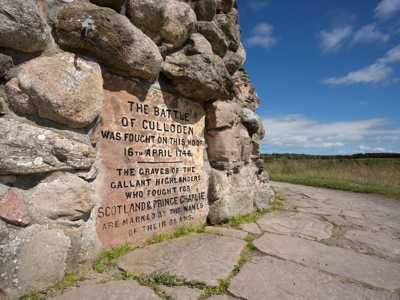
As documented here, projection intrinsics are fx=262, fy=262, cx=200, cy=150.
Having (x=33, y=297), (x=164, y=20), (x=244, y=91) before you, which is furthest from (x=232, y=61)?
(x=33, y=297)

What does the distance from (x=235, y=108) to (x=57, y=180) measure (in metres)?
1.94

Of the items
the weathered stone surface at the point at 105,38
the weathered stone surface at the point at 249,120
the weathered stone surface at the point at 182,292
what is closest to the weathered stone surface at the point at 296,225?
the weathered stone surface at the point at 249,120

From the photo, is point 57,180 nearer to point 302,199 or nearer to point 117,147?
point 117,147

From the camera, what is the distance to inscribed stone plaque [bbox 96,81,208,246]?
1810mm

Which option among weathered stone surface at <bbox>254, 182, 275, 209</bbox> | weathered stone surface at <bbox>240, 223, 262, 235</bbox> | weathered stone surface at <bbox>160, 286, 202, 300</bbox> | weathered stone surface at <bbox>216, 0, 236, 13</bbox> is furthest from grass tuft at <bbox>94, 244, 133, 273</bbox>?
weathered stone surface at <bbox>216, 0, 236, 13</bbox>

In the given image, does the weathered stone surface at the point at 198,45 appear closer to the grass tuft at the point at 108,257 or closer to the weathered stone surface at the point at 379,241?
the grass tuft at the point at 108,257

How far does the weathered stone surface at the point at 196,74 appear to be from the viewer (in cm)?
217

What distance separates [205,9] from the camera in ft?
8.49

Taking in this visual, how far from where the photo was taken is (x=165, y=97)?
222 cm

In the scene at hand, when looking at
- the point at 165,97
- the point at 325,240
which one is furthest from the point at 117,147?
the point at 325,240

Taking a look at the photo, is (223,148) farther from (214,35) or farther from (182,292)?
(182,292)

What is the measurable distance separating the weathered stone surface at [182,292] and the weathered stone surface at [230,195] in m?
1.23

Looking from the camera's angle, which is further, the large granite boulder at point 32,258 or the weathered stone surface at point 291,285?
the weathered stone surface at point 291,285

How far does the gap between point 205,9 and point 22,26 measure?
180cm
